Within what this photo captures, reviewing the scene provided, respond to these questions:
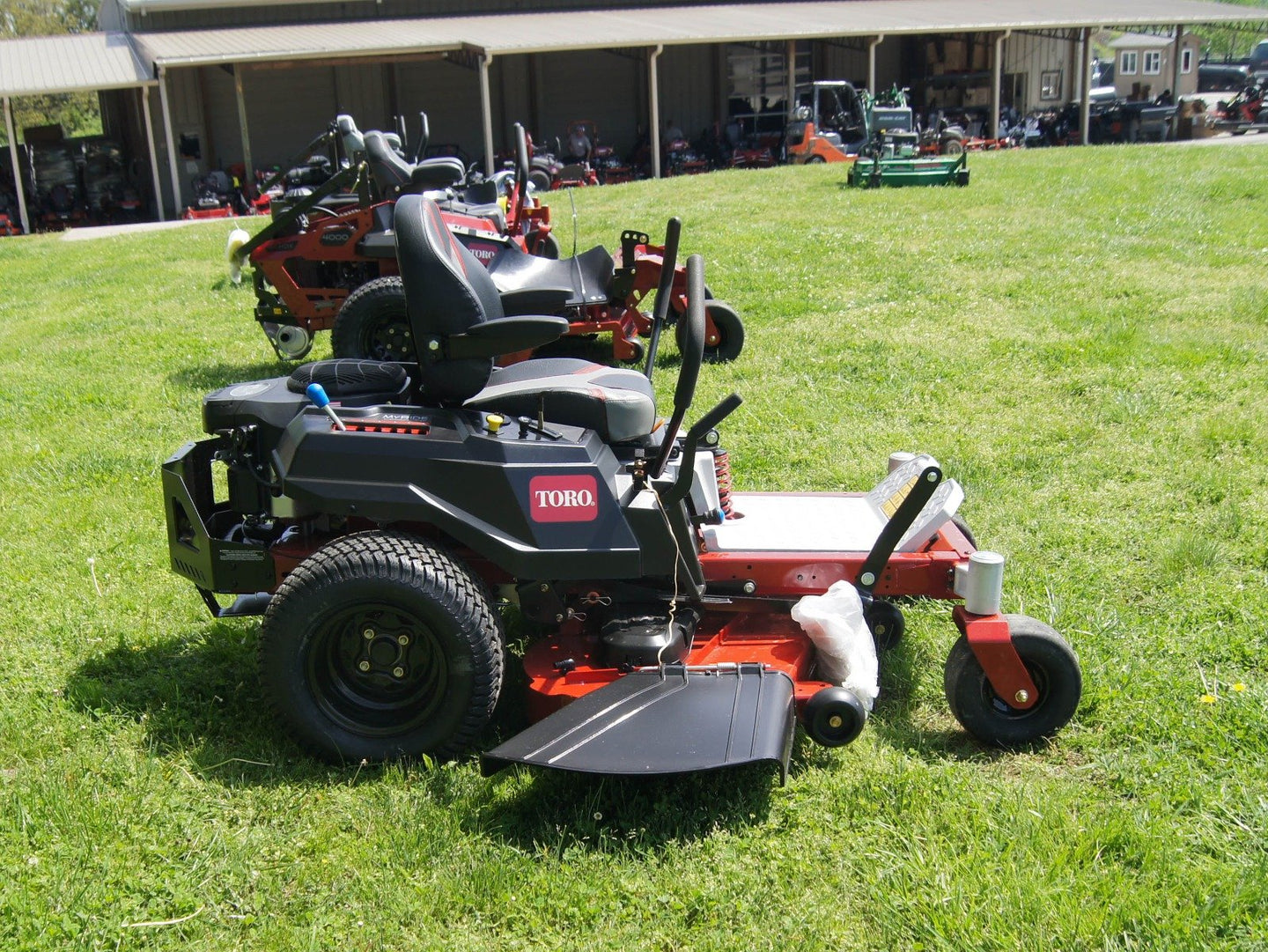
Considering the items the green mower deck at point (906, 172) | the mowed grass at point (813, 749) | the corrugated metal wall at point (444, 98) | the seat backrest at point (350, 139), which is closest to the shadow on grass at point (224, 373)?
the mowed grass at point (813, 749)

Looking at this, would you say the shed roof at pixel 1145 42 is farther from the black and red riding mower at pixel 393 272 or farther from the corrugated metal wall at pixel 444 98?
the black and red riding mower at pixel 393 272

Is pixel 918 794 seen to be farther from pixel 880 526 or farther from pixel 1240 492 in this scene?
pixel 1240 492

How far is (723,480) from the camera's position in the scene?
4555mm

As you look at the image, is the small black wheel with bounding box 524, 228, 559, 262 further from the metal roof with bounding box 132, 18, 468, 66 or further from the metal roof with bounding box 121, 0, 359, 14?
the metal roof with bounding box 121, 0, 359, 14

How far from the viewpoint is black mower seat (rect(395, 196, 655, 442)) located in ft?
12.8

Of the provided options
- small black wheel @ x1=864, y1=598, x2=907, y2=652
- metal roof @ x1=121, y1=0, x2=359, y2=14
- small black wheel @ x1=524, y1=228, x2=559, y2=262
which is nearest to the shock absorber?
small black wheel @ x1=864, y1=598, x2=907, y2=652

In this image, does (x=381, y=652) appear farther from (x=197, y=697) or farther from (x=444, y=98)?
(x=444, y=98)

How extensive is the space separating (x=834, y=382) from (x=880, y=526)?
3.33m

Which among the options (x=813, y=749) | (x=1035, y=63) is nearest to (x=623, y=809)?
(x=813, y=749)

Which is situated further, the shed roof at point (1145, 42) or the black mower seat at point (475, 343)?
the shed roof at point (1145, 42)

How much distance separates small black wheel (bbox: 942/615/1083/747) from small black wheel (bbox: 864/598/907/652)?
0.57 m

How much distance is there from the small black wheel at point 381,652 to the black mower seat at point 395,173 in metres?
5.48

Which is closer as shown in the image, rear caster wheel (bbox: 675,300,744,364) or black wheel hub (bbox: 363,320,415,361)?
black wheel hub (bbox: 363,320,415,361)

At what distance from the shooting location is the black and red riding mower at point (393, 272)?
8.21 meters
